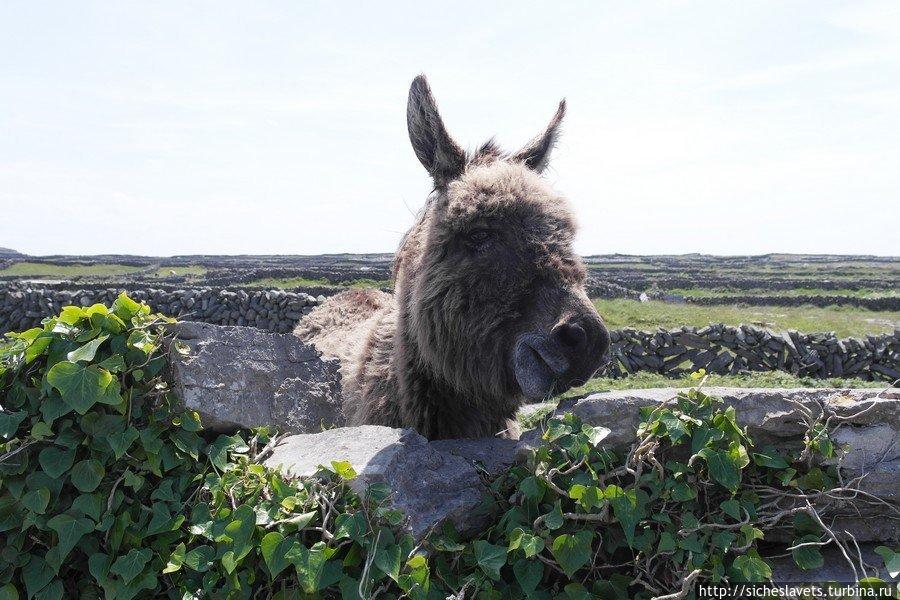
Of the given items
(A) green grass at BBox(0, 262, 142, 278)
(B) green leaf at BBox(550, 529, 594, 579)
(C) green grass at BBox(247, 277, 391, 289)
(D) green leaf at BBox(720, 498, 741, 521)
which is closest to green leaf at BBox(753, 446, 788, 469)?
(D) green leaf at BBox(720, 498, 741, 521)

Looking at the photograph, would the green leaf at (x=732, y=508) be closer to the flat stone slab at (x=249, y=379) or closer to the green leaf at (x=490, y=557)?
the green leaf at (x=490, y=557)

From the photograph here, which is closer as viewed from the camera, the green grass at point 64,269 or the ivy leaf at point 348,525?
the ivy leaf at point 348,525

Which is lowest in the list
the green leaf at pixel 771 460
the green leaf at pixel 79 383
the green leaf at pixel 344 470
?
the green leaf at pixel 344 470

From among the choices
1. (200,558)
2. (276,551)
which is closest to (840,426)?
(276,551)

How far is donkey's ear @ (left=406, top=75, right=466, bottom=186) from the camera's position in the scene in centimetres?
382

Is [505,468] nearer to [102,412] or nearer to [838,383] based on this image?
[102,412]

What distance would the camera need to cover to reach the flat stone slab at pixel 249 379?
297 cm

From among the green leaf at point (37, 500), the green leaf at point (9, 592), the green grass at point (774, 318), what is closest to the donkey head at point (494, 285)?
the green leaf at point (37, 500)

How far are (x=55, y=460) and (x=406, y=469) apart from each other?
5.35ft

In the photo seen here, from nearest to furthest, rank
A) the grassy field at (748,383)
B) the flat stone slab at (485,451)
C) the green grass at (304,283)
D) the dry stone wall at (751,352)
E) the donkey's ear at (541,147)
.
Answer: the flat stone slab at (485,451), the donkey's ear at (541,147), the grassy field at (748,383), the dry stone wall at (751,352), the green grass at (304,283)

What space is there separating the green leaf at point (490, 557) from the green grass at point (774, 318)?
1908 cm

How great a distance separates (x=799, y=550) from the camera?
92.5 inches

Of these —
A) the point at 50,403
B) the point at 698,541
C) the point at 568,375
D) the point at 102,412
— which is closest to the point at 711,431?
the point at 698,541

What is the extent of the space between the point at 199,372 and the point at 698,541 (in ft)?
8.34
